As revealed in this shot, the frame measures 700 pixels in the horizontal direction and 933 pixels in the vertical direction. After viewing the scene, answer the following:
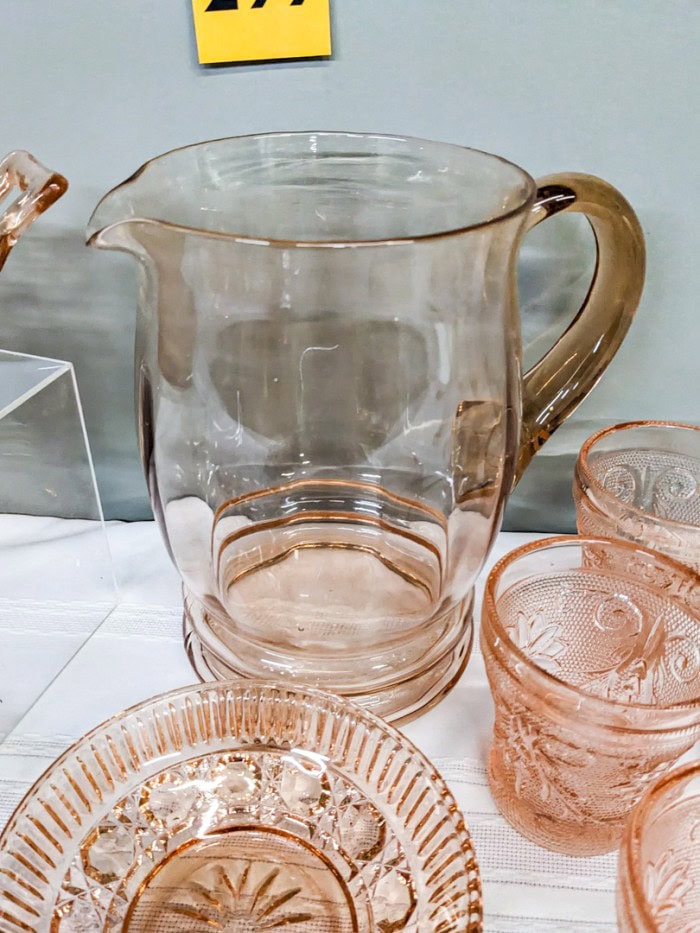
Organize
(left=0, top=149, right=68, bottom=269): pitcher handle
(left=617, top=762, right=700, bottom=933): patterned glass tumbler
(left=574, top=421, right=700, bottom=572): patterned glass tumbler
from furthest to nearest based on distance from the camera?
1. (left=574, top=421, right=700, bottom=572): patterned glass tumbler
2. (left=0, top=149, right=68, bottom=269): pitcher handle
3. (left=617, top=762, right=700, bottom=933): patterned glass tumbler

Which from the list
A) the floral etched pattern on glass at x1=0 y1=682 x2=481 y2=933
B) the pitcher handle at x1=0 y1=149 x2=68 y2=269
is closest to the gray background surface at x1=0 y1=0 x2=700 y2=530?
the pitcher handle at x1=0 y1=149 x2=68 y2=269

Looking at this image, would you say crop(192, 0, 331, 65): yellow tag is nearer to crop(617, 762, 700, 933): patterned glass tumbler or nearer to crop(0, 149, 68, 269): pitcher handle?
crop(0, 149, 68, 269): pitcher handle

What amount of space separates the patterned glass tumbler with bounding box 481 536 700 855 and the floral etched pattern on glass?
0.05m

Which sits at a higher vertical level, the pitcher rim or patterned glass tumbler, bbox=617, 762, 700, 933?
the pitcher rim

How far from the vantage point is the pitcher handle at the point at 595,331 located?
37 cm

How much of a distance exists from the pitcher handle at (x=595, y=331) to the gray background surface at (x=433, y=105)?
68mm

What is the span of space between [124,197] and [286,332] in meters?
0.09

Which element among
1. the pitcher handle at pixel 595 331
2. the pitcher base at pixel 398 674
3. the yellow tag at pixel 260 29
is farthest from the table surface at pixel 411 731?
the yellow tag at pixel 260 29

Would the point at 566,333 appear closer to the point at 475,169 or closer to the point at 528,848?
the point at 475,169

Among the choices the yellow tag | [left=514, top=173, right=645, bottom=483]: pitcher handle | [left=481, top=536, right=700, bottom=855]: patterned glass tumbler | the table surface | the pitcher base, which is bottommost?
the table surface

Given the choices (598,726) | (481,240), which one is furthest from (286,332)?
(598,726)

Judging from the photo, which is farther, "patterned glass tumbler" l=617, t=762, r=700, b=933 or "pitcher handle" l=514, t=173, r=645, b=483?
"pitcher handle" l=514, t=173, r=645, b=483

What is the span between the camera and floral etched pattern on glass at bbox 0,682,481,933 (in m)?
0.29

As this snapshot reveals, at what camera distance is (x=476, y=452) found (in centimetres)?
37
